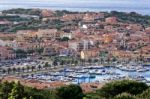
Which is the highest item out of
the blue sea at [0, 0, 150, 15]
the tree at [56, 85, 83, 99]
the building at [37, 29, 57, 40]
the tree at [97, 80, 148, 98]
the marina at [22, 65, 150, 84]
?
the tree at [97, 80, 148, 98]

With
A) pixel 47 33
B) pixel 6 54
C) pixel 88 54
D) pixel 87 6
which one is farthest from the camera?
pixel 87 6

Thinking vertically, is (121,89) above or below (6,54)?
above

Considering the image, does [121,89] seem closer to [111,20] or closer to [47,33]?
[47,33]

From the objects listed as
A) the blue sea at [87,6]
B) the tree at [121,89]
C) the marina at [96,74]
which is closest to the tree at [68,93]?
the tree at [121,89]

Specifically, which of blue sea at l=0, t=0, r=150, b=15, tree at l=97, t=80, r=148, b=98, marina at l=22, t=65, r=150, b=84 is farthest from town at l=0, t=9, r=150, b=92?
blue sea at l=0, t=0, r=150, b=15

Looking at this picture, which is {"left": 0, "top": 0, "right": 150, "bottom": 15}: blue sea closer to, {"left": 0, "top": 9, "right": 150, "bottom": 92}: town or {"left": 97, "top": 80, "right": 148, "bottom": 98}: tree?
{"left": 0, "top": 9, "right": 150, "bottom": 92}: town

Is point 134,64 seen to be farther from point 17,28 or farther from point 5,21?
point 5,21

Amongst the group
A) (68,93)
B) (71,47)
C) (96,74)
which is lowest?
(71,47)

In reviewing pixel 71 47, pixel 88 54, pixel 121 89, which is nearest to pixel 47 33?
pixel 71 47

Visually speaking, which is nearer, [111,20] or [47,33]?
[47,33]
